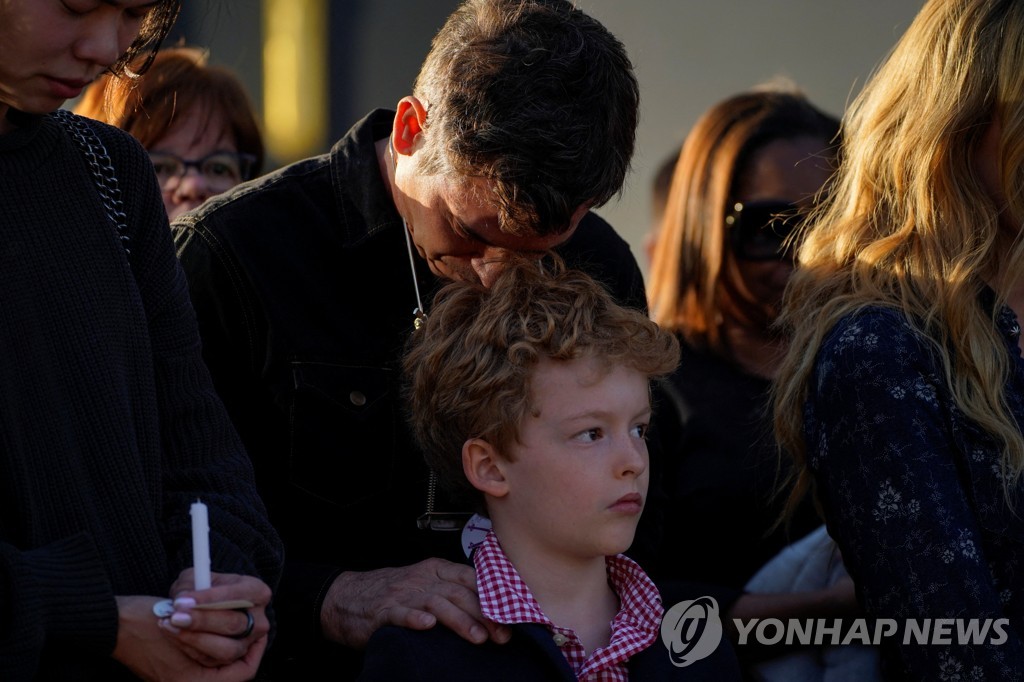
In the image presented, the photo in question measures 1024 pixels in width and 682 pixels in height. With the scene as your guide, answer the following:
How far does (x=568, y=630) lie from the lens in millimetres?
2225

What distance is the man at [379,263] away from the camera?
241 cm

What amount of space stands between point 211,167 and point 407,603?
71.4 inches

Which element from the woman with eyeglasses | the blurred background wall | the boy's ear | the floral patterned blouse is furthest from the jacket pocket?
the blurred background wall

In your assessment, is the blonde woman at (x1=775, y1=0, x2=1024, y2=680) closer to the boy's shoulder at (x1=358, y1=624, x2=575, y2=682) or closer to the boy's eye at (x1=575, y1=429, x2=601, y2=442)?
the boy's eye at (x1=575, y1=429, x2=601, y2=442)

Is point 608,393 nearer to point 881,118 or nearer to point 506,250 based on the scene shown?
point 506,250

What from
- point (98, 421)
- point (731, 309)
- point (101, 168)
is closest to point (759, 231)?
point (731, 309)

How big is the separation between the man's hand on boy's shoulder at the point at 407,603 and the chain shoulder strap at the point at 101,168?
74 centimetres

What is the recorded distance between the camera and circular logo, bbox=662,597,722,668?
2.31 m

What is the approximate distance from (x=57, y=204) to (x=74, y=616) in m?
0.62

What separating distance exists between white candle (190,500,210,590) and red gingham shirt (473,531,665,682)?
0.55 metres

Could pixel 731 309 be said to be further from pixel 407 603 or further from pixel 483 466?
pixel 407 603

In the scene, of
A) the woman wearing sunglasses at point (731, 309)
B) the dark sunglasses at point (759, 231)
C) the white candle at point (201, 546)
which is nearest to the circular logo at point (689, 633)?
the woman wearing sunglasses at point (731, 309)

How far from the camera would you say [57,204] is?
76.4 inches

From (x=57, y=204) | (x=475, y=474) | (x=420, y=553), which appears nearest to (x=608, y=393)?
(x=475, y=474)
